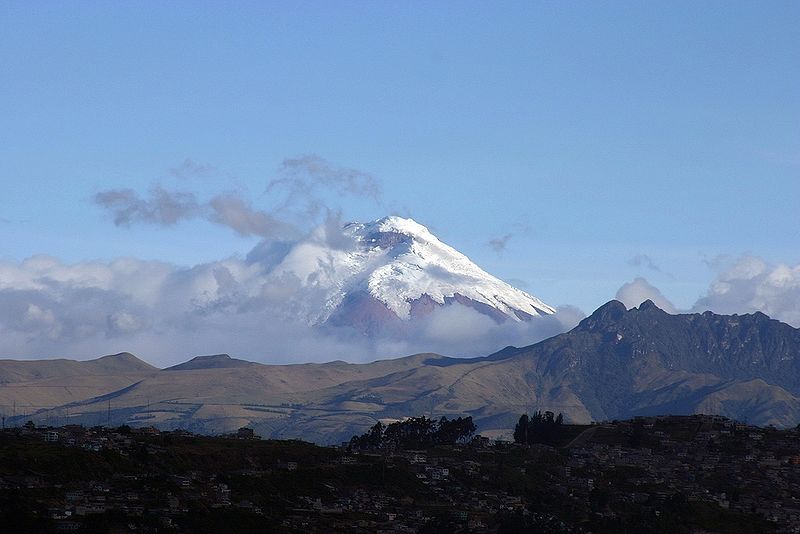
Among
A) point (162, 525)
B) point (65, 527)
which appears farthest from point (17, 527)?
point (162, 525)

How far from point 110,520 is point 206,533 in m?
12.4

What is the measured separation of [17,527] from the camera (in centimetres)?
18175

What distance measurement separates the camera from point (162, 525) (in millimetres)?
197750

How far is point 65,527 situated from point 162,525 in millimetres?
14177

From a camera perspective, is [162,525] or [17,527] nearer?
[17,527]

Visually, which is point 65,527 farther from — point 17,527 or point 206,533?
point 206,533

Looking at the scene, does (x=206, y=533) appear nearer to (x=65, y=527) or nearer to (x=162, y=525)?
(x=162, y=525)

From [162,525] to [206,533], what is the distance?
585cm

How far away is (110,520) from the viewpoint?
643 feet

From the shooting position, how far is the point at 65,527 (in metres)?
188

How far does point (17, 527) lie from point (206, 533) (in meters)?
27.0

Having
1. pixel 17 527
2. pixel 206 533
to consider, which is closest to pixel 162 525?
pixel 206 533

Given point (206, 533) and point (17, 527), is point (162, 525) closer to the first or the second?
point (206, 533)

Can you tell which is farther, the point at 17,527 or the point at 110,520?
the point at 110,520
